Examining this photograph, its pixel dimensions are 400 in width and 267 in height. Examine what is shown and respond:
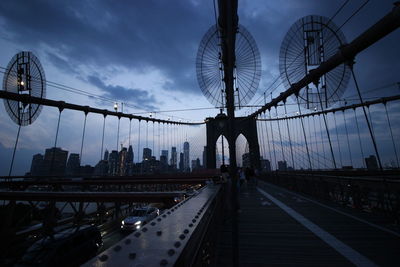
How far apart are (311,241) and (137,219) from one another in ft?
48.0

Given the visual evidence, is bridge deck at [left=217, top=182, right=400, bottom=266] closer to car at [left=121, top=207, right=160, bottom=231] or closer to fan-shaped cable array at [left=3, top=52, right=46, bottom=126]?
car at [left=121, top=207, right=160, bottom=231]

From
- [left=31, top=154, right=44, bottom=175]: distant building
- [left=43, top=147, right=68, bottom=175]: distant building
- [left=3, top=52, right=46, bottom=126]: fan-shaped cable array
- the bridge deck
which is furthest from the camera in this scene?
[left=31, top=154, right=44, bottom=175]: distant building

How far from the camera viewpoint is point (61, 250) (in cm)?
887

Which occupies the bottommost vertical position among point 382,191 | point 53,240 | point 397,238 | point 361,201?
point 53,240

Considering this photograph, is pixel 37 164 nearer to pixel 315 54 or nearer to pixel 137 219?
pixel 137 219

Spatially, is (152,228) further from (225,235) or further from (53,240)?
(53,240)

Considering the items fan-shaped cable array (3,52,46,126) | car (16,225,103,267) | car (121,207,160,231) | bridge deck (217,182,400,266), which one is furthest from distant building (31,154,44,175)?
bridge deck (217,182,400,266)

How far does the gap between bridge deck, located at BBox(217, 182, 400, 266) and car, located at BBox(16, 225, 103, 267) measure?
333 inches

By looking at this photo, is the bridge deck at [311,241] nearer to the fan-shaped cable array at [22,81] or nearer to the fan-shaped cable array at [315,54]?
the fan-shaped cable array at [315,54]

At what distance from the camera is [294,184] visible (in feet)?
46.1

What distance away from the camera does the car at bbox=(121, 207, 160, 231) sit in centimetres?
1512

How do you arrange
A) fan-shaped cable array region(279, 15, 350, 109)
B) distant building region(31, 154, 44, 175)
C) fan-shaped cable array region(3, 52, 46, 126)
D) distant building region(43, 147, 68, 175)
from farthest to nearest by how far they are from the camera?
distant building region(31, 154, 44, 175), distant building region(43, 147, 68, 175), fan-shaped cable array region(3, 52, 46, 126), fan-shaped cable array region(279, 15, 350, 109)

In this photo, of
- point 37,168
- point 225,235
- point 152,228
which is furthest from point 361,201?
point 37,168

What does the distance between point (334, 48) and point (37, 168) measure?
113 meters
